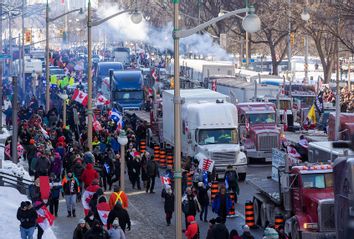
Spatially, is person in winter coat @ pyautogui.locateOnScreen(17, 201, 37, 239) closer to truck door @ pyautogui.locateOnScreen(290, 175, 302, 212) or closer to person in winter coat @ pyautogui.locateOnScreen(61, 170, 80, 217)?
person in winter coat @ pyautogui.locateOnScreen(61, 170, 80, 217)

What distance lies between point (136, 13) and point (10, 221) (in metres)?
7.31

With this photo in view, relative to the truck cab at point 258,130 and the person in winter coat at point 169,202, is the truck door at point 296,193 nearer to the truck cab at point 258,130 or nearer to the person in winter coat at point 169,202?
the person in winter coat at point 169,202

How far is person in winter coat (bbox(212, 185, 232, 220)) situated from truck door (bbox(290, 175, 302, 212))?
9.50ft

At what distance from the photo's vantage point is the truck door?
80.3ft

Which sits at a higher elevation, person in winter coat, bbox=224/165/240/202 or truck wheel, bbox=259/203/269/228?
person in winter coat, bbox=224/165/240/202

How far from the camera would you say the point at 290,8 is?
73.7m

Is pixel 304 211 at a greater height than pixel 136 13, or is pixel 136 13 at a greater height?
pixel 136 13

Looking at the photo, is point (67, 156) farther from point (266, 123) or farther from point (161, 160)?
point (266, 123)

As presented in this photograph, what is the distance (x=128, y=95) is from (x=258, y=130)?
23518 millimetres

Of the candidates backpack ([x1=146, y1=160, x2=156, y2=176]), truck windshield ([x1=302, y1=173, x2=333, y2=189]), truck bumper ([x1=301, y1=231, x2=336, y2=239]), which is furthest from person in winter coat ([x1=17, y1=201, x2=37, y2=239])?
backpack ([x1=146, y1=160, x2=156, y2=176])

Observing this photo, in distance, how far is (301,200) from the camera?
24.3 m

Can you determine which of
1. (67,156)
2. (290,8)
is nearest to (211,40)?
(290,8)

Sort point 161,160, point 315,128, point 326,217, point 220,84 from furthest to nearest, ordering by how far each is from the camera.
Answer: point 220,84 < point 315,128 < point 161,160 < point 326,217

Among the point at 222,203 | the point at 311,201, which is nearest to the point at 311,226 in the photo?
the point at 311,201
